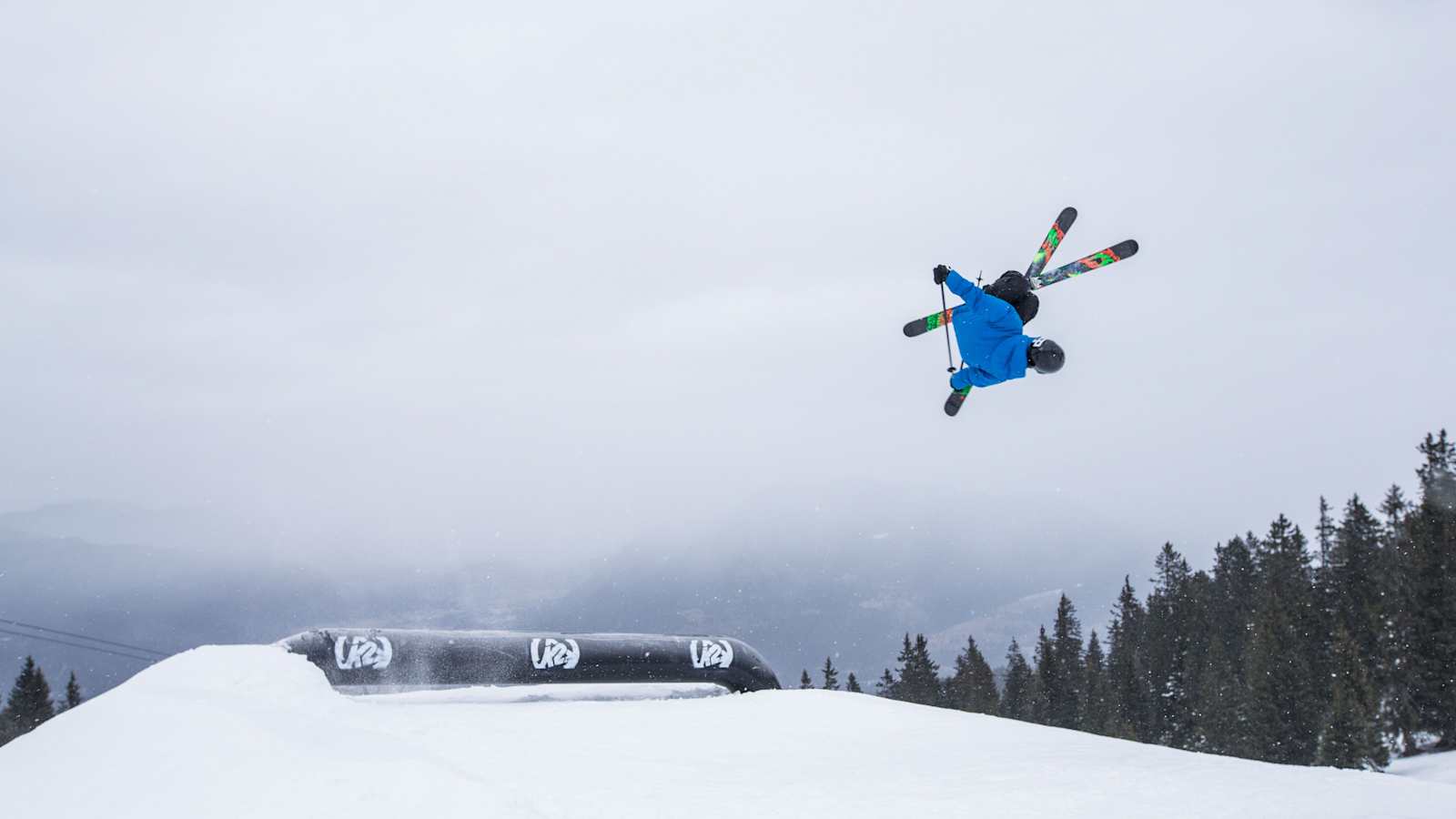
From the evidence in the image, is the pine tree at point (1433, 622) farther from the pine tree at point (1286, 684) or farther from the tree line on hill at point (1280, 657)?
the pine tree at point (1286, 684)

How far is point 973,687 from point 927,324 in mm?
64245

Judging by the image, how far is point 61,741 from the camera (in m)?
9.65

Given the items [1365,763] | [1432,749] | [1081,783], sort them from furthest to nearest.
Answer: [1432,749] < [1365,763] < [1081,783]

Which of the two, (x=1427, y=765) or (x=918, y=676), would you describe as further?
(x=918, y=676)

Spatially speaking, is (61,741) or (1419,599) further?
(1419,599)

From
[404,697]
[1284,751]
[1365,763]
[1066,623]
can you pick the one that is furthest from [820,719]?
[1066,623]

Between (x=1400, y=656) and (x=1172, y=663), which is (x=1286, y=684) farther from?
(x=1172, y=663)

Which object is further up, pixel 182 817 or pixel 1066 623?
pixel 1066 623

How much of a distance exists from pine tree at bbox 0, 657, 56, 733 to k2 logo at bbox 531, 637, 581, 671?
52.7 m

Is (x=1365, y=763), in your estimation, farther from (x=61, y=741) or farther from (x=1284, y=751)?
(x=61, y=741)

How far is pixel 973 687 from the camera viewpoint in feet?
227

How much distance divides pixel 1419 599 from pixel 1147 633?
34132 millimetres

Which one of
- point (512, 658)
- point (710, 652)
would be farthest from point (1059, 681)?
point (512, 658)

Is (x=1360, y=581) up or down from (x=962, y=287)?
up
